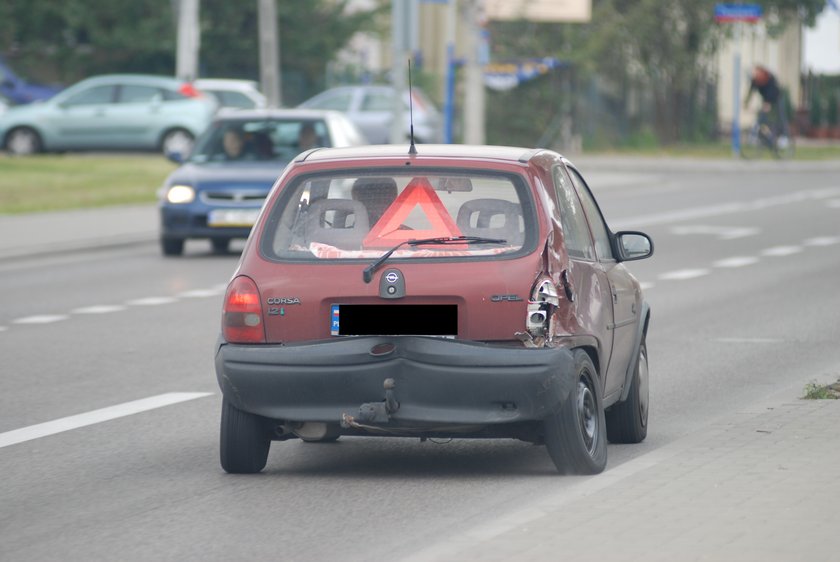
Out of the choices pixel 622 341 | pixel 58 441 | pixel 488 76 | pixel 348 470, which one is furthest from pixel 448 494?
pixel 488 76

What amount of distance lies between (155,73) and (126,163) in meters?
17.7

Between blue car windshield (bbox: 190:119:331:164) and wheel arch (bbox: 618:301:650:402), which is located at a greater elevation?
blue car windshield (bbox: 190:119:331:164)

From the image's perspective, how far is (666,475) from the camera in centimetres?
766

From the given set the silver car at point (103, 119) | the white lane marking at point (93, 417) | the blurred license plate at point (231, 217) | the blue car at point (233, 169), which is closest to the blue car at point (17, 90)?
the silver car at point (103, 119)

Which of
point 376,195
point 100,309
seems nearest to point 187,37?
point 100,309

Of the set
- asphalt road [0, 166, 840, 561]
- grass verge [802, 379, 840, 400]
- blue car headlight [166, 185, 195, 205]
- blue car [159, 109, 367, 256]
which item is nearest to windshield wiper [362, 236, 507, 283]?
asphalt road [0, 166, 840, 561]

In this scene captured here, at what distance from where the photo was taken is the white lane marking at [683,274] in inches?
739

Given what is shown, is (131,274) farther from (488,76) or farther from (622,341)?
(488,76)

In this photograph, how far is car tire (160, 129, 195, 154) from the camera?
3925 cm

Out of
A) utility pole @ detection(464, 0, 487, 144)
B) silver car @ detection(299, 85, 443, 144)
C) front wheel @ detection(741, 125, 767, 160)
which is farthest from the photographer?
front wheel @ detection(741, 125, 767, 160)

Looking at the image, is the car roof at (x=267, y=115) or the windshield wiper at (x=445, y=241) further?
the car roof at (x=267, y=115)

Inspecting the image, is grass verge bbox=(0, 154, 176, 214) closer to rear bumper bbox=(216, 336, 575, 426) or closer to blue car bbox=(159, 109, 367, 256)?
blue car bbox=(159, 109, 367, 256)

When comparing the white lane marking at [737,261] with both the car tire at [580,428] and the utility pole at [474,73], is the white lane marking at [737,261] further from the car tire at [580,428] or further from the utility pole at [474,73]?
the utility pole at [474,73]

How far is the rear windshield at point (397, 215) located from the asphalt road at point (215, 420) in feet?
3.25
